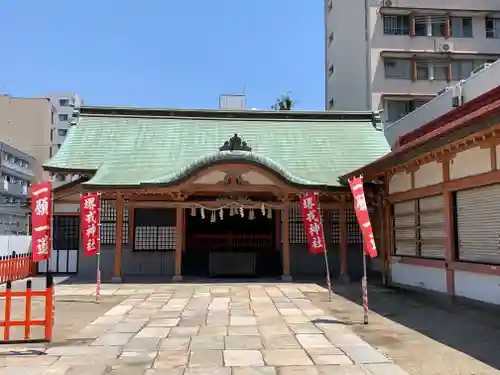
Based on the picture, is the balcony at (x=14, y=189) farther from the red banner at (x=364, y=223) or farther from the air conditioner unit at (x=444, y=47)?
the red banner at (x=364, y=223)

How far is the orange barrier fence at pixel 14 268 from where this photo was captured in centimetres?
1647

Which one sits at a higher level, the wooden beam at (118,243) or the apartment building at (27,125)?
the apartment building at (27,125)

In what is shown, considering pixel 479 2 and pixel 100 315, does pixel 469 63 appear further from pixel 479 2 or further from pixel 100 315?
pixel 100 315

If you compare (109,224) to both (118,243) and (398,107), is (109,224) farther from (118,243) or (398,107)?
(398,107)

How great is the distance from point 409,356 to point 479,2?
3278 centimetres

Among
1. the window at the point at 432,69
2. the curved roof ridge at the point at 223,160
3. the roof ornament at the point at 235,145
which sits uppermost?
the window at the point at 432,69

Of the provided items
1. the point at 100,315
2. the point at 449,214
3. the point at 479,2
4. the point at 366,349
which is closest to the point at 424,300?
the point at 449,214

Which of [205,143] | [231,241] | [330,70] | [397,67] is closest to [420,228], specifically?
[231,241]

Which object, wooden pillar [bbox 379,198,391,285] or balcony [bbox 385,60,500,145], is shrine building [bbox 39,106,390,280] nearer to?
wooden pillar [bbox 379,198,391,285]

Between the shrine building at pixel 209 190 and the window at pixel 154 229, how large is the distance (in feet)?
0.13

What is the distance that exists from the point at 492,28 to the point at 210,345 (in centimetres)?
3350

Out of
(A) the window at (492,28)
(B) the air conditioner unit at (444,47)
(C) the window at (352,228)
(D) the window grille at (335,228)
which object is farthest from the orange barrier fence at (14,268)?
(A) the window at (492,28)

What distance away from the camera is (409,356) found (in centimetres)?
681

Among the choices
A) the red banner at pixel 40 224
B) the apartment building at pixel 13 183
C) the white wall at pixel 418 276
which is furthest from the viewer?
the apartment building at pixel 13 183
